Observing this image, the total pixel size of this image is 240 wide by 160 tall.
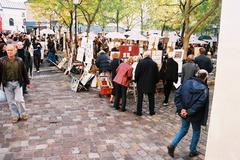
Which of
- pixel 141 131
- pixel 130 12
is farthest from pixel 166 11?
pixel 141 131

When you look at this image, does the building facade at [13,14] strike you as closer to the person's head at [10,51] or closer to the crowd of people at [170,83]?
the crowd of people at [170,83]

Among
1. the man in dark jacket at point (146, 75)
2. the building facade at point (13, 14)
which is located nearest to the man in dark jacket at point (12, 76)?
the man in dark jacket at point (146, 75)

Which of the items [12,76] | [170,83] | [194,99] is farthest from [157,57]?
[194,99]

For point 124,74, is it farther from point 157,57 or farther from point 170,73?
point 157,57

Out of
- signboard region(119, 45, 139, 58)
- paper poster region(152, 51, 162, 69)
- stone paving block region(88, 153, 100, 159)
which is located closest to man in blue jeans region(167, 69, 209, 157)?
stone paving block region(88, 153, 100, 159)

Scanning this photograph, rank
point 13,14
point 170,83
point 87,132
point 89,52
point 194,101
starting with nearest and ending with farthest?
point 194,101
point 87,132
point 170,83
point 89,52
point 13,14

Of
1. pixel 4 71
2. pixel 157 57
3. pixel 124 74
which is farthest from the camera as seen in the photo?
pixel 157 57

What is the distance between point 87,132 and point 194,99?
3.09 metres

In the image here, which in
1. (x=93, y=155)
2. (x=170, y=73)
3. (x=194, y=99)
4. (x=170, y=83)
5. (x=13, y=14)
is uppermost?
(x=13, y=14)

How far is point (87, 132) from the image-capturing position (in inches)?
316

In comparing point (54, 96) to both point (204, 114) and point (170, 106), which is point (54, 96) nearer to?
point (170, 106)

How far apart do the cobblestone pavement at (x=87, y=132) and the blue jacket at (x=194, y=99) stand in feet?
3.25

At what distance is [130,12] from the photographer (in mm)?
42156

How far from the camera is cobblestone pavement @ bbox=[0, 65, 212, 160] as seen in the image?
21.9 feet
